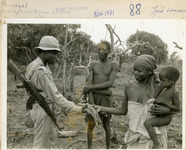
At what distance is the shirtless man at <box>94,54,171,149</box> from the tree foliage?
686 millimetres

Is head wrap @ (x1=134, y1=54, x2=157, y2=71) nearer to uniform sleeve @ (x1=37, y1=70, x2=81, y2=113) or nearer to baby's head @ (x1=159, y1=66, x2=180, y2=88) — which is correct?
baby's head @ (x1=159, y1=66, x2=180, y2=88)

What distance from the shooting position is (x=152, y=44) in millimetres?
4266

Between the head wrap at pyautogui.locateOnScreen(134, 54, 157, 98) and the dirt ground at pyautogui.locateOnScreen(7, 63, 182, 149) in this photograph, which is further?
the dirt ground at pyautogui.locateOnScreen(7, 63, 182, 149)

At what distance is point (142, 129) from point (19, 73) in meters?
2.12

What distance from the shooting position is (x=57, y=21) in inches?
167

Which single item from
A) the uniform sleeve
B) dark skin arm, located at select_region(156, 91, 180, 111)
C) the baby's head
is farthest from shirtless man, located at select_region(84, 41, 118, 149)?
dark skin arm, located at select_region(156, 91, 180, 111)

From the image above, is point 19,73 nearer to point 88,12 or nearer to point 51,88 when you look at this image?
point 51,88

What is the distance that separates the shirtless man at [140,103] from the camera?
11.6 feet

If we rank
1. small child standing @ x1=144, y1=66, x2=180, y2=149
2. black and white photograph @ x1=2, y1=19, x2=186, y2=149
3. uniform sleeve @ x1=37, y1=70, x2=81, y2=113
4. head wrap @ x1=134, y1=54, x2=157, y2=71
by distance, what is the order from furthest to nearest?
black and white photograph @ x1=2, y1=19, x2=186, y2=149, uniform sleeve @ x1=37, y1=70, x2=81, y2=113, small child standing @ x1=144, y1=66, x2=180, y2=149, head wrap @ x1=134, y1=54, x2=157, y2=71

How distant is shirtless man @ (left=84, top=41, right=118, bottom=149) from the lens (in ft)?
13.9

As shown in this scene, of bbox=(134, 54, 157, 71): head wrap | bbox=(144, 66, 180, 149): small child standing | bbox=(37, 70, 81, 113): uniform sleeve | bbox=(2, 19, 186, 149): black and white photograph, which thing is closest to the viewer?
bbox=(134, 54, 157, 71): head wrap

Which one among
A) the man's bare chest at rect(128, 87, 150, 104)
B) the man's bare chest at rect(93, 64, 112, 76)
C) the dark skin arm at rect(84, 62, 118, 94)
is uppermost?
the man's bare chest at rect(93, 64, 112, 76)

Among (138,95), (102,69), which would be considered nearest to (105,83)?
(102,69)

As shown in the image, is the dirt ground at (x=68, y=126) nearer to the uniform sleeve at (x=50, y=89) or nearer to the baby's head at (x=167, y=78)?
the uniform sleeve at (x=50, y=89)
